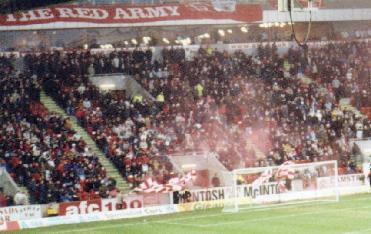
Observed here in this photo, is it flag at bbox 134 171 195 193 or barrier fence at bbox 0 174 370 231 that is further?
flag at bbox 134 171 195 193

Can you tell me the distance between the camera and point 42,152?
32.0 metres

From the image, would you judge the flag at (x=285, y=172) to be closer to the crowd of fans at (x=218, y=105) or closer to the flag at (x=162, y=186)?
the crowd of fans at (x=218, y=105)

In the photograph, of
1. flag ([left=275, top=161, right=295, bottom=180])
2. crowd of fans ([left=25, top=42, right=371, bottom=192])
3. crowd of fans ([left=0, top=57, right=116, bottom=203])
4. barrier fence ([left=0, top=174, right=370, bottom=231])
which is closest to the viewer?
barrier fence ([left=0, top=174, right=370, bottom=231])

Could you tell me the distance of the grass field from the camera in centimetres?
2436

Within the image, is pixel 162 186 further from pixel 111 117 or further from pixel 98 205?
pixel 111 117

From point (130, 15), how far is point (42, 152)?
9279mm

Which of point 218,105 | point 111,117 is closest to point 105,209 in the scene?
point 111,117

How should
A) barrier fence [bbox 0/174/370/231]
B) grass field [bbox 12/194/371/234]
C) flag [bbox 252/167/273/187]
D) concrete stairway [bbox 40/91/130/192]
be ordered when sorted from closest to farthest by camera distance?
grass field [bbox 12/194/371/234] < barrier fence [bbox 0/174/370/231] < flag [bbox 252/167/273/187] < concrete stairway [bbox 40/91/130/192]

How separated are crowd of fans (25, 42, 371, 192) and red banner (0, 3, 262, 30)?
1878mm

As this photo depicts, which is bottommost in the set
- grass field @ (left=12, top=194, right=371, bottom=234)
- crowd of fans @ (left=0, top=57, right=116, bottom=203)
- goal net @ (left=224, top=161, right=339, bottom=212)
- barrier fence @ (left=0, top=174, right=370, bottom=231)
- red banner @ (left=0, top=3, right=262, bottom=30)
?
grass field @ (left=12, top=194, right=371, bottom=234)

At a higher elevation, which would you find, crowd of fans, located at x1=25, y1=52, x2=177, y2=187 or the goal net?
crowd of fans, located at x1=25, y1=52, x2=177, y2=187

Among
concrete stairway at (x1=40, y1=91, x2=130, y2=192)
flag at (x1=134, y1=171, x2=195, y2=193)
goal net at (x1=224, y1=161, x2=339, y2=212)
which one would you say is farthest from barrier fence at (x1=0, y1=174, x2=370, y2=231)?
concrete stairway at (x1=40, y1=91, x2=130, y2=192)

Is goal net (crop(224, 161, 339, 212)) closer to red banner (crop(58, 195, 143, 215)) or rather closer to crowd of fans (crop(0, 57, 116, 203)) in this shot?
red banner (crop(58, 195, 143, 215))

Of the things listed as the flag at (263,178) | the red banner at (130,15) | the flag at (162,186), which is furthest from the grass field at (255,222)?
the red banner at (130,15)
